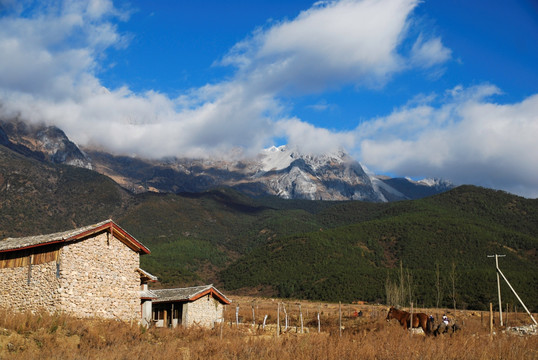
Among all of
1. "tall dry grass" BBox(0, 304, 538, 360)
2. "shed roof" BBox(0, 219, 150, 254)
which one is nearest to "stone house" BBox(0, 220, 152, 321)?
"shed roof" BBox(0, 219, 150, 254)

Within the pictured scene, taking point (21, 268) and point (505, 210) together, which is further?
point (505, 210)

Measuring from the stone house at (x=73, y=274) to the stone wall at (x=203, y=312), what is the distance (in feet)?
26.9

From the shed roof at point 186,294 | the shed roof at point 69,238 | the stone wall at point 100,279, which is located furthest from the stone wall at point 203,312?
the shed roof at point 69,238

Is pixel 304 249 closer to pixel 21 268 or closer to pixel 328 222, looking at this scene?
pixel 328 222

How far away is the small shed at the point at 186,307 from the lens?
3319cm

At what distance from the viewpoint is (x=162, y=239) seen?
134 metres

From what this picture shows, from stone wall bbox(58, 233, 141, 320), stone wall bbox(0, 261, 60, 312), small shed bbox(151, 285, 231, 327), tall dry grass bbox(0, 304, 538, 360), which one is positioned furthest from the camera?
small shed bbox(151, 285, 231, 327)

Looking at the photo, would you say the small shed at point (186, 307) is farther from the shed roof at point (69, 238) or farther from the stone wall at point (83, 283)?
the shed roof at point (69, 238)

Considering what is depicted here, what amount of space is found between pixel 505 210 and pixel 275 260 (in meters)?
67.4

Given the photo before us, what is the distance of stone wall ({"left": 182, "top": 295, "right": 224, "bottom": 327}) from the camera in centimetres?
3322

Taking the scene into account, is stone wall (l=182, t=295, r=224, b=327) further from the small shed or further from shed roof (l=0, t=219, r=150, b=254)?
shed roof (l=0, t=219, r=150, b=254)

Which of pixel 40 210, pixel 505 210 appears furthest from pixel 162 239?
pixel 505 210

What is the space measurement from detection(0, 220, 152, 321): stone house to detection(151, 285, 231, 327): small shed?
318 inches

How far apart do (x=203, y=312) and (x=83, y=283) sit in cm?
1335
